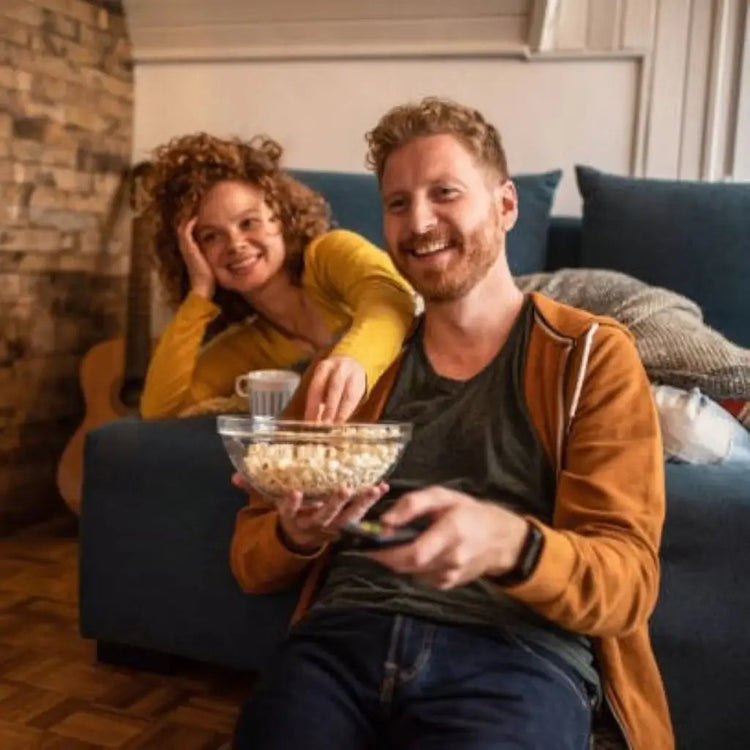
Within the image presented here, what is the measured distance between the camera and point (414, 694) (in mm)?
971

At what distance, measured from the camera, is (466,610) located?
1.02 metres

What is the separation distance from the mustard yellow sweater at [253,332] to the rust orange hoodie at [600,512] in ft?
1.42

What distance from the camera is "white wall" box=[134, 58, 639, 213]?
2.48m

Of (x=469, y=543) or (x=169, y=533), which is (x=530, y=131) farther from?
(x=469, y=543)

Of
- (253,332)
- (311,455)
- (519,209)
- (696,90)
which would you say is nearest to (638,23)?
(696,90)

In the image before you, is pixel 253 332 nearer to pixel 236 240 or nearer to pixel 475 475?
pixel 236 240

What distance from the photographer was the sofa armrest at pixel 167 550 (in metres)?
1.65

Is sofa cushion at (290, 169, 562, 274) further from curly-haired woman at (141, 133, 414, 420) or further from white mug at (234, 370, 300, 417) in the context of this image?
white mug at (234, 370, 300, 417)

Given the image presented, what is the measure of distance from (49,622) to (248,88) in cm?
151

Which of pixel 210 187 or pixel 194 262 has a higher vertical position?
pixel 210 187

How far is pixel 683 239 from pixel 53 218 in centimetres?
155

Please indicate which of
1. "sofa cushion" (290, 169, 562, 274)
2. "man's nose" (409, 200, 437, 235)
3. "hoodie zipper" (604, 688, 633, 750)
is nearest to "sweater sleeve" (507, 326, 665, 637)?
"hoodie zipper" (604, 688, 633, 750)

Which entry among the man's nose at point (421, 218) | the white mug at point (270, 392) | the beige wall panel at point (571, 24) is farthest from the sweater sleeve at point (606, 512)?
the beige wall panel at point (571, 24)

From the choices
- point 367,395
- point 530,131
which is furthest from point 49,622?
point 530,131
